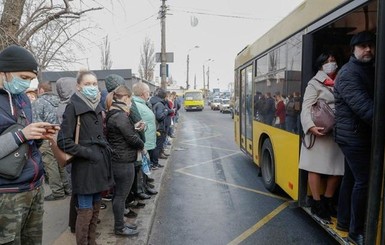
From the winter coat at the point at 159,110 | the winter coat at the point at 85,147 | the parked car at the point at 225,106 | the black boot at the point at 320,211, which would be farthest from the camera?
the parked car at the point at 225,106

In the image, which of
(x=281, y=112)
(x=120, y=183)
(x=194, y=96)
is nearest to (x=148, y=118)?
(x=120, y=183)

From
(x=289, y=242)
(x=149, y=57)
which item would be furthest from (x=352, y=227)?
(x=149, y=57)

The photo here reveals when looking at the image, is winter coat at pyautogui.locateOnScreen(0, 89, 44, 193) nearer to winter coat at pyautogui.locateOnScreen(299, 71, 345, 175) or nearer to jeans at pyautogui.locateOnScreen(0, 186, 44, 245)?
jeans at pyautogui.locateOnScreen(0, 186, 44, 245)

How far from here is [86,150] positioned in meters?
3.19

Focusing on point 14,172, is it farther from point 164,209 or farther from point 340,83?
point 164,209

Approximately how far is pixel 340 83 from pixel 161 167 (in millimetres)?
5405

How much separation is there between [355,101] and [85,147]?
2.49m

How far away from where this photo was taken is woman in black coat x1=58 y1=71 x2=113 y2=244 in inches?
125

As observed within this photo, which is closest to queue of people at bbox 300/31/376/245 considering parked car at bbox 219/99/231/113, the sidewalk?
the sidewalk

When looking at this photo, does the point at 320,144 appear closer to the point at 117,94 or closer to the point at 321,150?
the point at 321,150

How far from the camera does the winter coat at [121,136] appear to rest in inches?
152

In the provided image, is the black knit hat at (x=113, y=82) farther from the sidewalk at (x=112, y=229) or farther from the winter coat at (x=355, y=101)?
the winter coat at (x=355, y=101)

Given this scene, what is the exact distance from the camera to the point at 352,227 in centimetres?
336

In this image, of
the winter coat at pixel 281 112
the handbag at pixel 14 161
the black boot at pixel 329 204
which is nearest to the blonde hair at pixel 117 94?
the handbag at pixel 14 161
